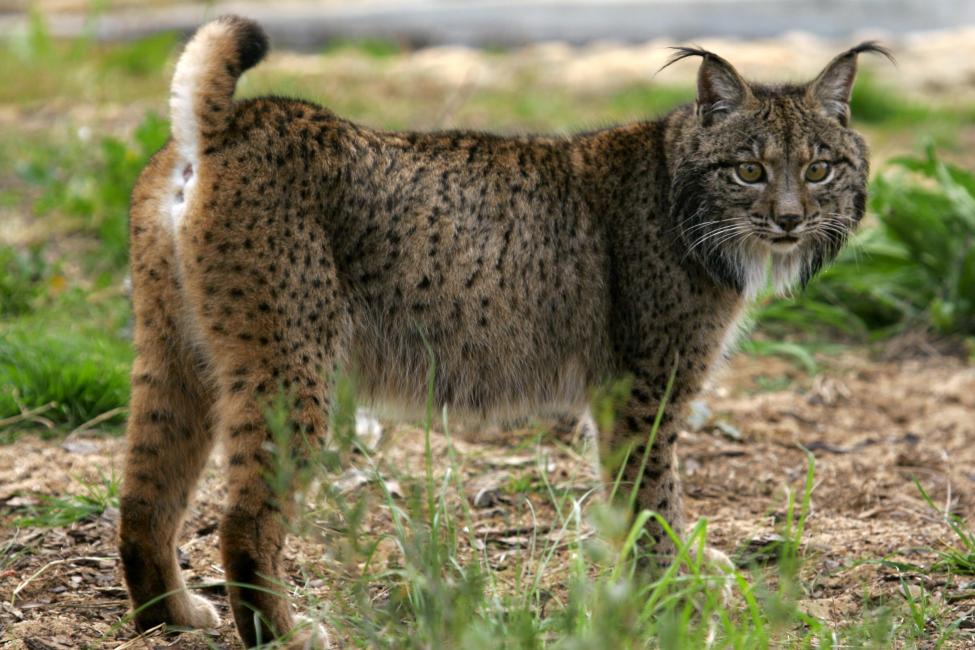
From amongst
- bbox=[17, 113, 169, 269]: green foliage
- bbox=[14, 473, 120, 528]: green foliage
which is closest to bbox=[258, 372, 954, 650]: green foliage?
bbox=[14, 473, 120, 528]: green foliage

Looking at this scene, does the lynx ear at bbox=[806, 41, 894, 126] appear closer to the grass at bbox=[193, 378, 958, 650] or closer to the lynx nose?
the lynx nose

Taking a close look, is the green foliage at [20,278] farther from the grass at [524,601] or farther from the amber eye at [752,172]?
the amber eye at [752,172]

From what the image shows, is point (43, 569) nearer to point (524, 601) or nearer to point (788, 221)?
point (524, 601)

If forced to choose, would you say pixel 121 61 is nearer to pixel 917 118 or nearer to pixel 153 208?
pixel 917 118

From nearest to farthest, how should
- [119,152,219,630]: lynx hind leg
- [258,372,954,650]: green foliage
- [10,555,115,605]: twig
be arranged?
[258,372,954,650]: green foliage → [119,152,219,630]: lynx hind leg → [10,555,115,605]: twig

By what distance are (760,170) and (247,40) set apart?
5.78 ft

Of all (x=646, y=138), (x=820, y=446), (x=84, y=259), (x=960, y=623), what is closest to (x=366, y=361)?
(x=646, y=138)

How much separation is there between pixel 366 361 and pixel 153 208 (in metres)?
0.81

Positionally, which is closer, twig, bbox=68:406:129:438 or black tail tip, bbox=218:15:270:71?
black tail tip, bbox=218:15:270:71

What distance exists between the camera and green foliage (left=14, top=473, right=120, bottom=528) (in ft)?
14.5

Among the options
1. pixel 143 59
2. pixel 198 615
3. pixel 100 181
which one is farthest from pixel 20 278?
pixel 143 59

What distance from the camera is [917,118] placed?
958cm

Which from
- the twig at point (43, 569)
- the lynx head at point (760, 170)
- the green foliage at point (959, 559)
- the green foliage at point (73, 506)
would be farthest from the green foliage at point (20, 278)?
the green foliage at point (959, 559)

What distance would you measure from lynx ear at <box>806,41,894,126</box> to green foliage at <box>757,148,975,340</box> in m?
1.92
